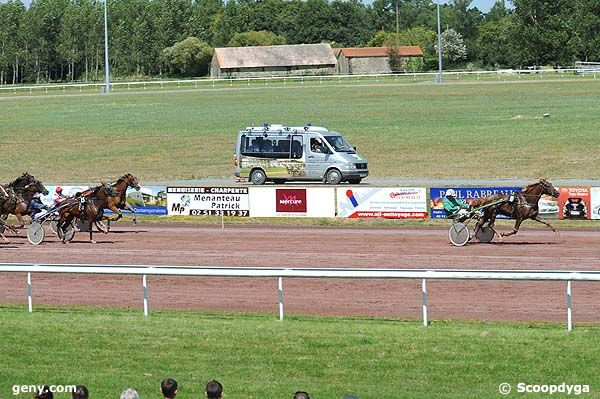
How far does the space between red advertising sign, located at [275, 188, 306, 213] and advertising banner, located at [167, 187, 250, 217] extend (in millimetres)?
904

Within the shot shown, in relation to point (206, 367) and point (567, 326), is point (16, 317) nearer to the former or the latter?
point (206, 367)

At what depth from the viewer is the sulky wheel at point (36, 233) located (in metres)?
27.1

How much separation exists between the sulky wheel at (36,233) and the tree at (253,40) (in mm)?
118183

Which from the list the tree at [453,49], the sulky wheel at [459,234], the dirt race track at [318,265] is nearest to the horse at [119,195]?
the dirt race track at [318,265]

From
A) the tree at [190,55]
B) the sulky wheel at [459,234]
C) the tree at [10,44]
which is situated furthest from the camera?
the tree at [10,44]

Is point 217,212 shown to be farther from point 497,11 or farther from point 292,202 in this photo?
point 497,11

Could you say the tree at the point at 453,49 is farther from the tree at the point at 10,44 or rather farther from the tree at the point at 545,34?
the tree at the point at 10,44

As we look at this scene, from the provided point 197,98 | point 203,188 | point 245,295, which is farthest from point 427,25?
point 245,295

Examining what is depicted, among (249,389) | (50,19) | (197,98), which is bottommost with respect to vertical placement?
(249,389)

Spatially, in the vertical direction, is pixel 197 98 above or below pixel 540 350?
above

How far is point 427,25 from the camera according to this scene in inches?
7234

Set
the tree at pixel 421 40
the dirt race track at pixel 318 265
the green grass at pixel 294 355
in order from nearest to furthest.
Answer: the green grass at pixel 294 355
the dirt race track at pixel 318 265
the tree at pixel 421 40

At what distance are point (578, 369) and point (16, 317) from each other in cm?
841

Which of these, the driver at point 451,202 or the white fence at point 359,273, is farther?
the driver at point 451,202
